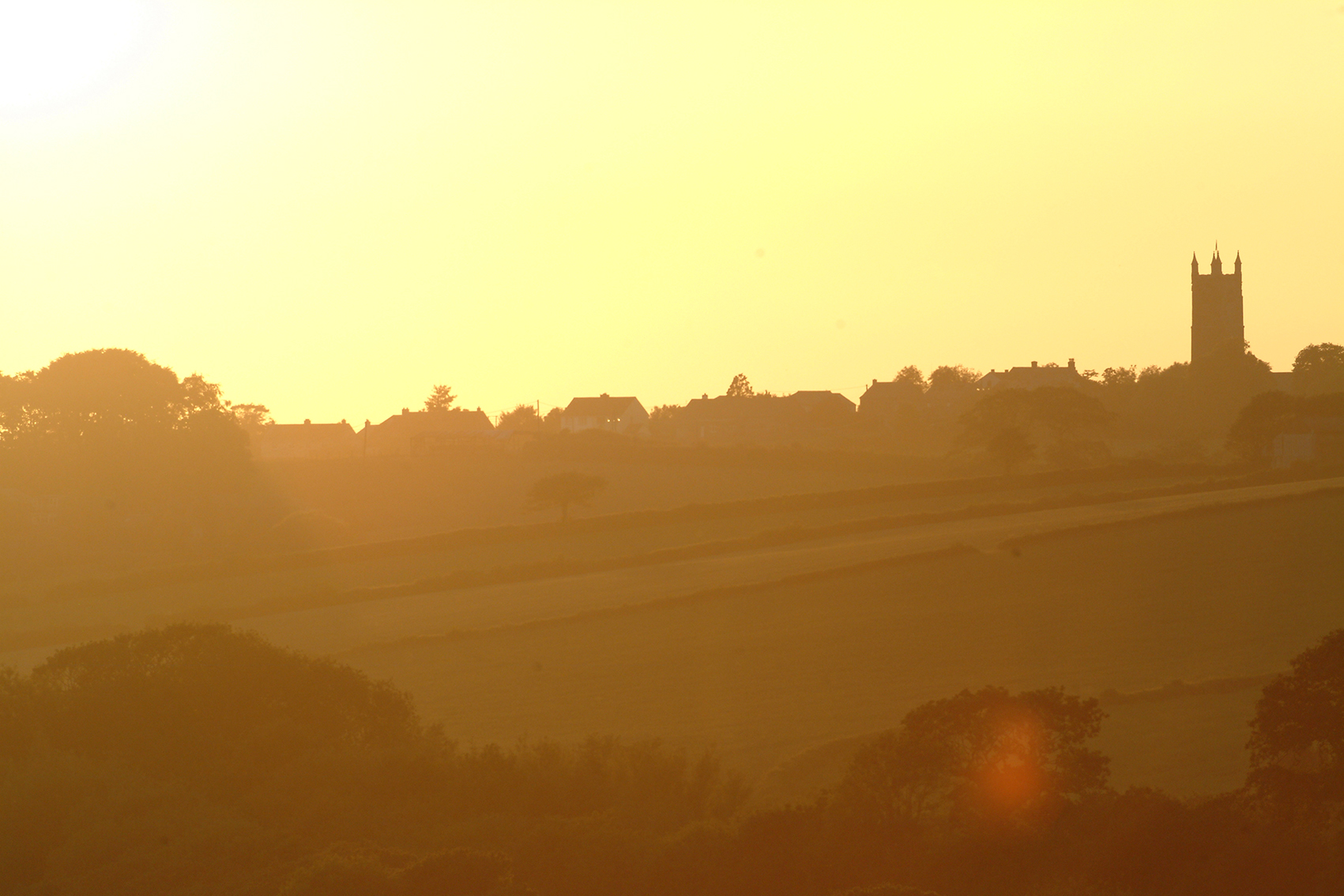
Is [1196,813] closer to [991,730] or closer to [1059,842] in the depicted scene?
[1059,842]

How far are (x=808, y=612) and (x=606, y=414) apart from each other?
90.5m

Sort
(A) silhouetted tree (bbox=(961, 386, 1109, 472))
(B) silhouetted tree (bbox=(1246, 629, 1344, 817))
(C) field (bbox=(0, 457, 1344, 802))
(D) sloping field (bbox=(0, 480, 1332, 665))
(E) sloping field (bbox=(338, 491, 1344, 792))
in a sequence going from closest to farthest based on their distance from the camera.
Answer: (B) silhouetted tree (bbox=(1246, 629, 1344, 817)) < (E) sloping field (bbox=(338, 491, 1344, 792)) < (C) field (bbox=(0, 457, 1344, 802)) < (D) sloping field (bbox=(0, 480, 1332, 665)) < (A) silhouetted tree (bbox=(961, 386, 1109, 472))

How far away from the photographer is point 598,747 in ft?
44.3

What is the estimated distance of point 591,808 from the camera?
12023 millimetres

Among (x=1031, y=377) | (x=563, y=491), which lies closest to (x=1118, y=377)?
(x=1031, y=377)

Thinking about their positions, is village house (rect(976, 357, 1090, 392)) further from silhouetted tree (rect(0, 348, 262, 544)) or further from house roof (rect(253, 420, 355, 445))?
silhouetted tree (rect(0, 348, 262, 544))

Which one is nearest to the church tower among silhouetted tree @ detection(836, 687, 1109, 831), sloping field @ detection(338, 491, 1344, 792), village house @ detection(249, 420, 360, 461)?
village house @ detection(249, 420, 360, 461)

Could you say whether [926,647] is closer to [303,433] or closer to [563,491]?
[563,491]

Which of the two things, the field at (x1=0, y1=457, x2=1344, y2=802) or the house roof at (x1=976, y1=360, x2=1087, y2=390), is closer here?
the field at (x1=0, y1=457, x2=1344, y2=802)

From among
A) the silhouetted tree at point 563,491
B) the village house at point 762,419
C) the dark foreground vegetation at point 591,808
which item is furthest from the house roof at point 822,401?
the dark foreground vegetation at point 591,808

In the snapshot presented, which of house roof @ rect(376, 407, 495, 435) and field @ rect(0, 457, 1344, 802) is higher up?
house roof @ rect(376, 407, 495, 435)

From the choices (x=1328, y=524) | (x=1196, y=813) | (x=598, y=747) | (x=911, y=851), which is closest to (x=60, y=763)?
(x=598, y=747)

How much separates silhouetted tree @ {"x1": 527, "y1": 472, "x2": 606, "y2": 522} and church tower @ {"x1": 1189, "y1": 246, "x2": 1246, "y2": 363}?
11586 cm

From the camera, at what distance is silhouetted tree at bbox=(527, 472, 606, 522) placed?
53938 millimetres
